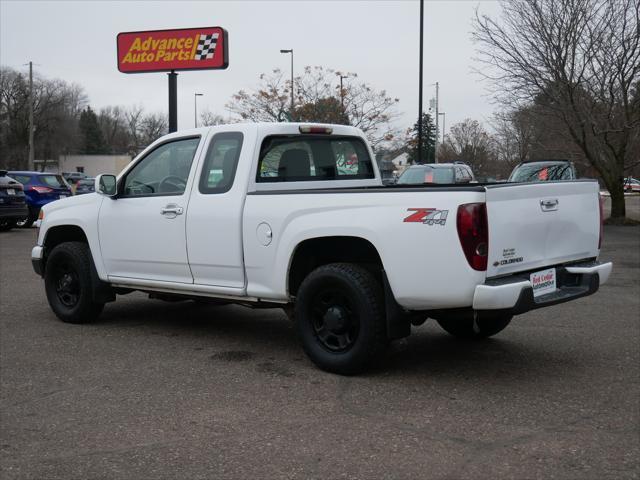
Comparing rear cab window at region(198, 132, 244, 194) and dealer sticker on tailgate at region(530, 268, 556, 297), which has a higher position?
rear cab window at region(198, 132, 244, 194)

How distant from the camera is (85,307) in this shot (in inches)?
295

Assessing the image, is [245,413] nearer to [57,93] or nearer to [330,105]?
[330,105]

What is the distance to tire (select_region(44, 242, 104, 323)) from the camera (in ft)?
24.5

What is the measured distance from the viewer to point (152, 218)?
680 centimetres

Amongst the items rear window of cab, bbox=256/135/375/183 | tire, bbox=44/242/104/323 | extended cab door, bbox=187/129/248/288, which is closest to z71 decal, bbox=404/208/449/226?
extended cab door, bbox=187/129/248/288

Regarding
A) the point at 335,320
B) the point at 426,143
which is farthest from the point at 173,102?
the point at 426,143

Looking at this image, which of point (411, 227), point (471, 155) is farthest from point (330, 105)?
point (411, 227)

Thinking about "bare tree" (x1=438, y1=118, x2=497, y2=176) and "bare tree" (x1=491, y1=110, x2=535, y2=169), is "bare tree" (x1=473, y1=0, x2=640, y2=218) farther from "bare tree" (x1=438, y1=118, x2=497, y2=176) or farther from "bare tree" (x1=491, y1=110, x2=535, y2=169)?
"bare tree" (x1=438, y1=118, x2=497, y2=176)

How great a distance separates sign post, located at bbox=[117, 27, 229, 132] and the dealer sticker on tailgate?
52.5ft

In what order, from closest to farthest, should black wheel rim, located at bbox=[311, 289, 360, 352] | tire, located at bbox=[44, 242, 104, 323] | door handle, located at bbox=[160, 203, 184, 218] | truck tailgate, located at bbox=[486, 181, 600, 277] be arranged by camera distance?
truck tailgate, located at bbox=[486, 181, 600, 277] → black wheel rim, located at bbox=[311, 289, 360, 352] → door handle, located at bbox=[160, 203, 184, 218] → tire, located at bbox=[44, 242, 104, 323]

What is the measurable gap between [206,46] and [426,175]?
22.9 ft

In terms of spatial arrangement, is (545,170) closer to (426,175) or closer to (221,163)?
(426,175)

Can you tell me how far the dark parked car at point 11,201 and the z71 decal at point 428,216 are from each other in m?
15.4

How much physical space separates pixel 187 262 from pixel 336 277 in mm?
1629
